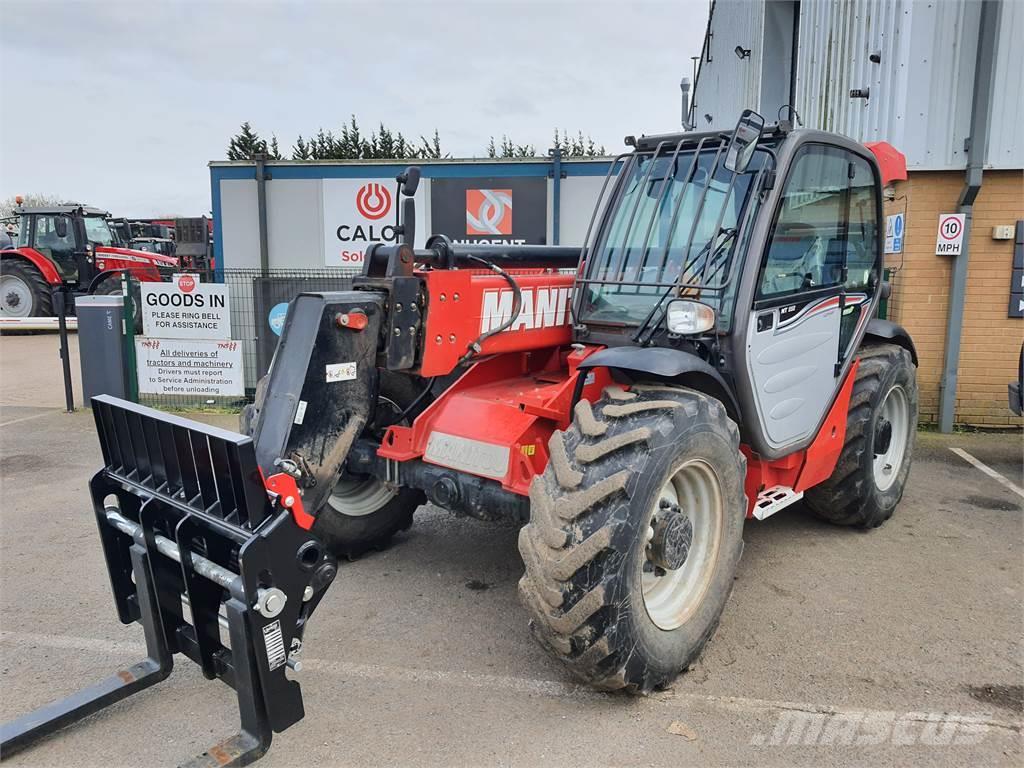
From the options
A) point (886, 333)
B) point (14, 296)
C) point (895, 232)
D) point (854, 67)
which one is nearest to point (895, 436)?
point (886, 333)

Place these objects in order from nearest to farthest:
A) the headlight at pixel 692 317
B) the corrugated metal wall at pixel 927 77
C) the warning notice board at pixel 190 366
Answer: the headlight at pixel 692 317 → the corrugated metal wall at pixel 927 77 → the warning notice board at pixel 190 366

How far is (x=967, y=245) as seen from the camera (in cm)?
785

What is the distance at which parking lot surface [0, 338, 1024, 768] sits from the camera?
3.02 m

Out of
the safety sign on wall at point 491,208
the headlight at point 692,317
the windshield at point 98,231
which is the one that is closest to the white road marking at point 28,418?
the safety sign on wall at point 491,208

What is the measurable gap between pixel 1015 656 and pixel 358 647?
311cm

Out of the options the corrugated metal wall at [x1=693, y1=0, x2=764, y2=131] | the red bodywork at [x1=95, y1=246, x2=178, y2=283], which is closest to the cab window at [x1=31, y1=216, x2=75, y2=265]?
the red bodywork at [x1=95, y1=246, x2=178, y2=283]

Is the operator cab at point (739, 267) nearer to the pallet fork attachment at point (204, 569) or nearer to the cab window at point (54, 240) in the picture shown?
the pallet fork attachment at point (204, 569)

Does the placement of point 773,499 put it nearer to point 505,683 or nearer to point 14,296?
point 505,683

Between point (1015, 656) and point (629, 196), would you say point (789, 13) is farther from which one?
point (1015, 656)

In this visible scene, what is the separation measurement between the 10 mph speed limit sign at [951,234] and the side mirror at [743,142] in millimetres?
4961

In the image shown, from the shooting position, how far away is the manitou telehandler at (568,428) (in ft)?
9.64

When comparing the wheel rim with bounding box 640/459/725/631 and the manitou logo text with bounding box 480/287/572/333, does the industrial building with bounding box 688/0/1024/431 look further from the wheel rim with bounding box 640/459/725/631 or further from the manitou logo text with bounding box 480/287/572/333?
the wheel rim with bounding box 640/459/725/631

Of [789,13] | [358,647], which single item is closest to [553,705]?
[358,647]

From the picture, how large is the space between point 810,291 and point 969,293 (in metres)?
4.90
